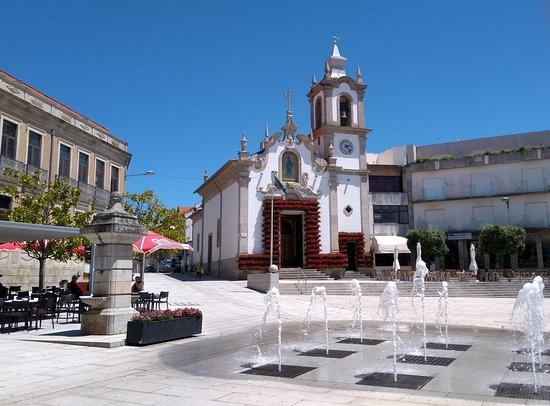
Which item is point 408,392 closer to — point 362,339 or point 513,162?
point 362,339

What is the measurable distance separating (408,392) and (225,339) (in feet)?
20.2

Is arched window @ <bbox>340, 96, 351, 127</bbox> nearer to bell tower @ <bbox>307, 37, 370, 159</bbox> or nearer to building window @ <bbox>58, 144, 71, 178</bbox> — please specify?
bell tower @ <bbox>307, 37, 370, 159</bbox>

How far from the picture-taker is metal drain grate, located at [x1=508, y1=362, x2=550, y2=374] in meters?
7.77

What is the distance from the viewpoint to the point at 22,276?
25.9 m

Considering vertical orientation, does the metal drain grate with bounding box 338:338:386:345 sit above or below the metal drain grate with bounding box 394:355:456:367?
below

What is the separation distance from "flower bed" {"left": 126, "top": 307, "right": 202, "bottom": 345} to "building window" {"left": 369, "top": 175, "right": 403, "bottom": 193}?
34.1 m

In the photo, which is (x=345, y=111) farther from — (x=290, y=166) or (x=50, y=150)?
(x=50, y=150)

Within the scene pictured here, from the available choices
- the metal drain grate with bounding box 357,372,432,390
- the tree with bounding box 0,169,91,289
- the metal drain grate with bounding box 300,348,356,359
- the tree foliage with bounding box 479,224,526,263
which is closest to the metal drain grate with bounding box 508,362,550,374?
the metal drain grate with bounding box 357,372,432,390

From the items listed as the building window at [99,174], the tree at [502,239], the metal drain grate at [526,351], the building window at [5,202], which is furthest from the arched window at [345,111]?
the metal drain grate at [526,351]

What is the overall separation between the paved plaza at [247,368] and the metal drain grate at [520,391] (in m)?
0.13

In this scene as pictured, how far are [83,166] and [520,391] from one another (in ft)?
100

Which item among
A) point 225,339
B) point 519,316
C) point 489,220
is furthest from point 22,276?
point 489,220

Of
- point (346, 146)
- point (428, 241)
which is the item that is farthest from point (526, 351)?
point (428, 241)

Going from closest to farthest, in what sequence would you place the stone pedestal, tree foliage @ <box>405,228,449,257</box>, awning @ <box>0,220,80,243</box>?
awning @ <box>0,220,80,243</box> → the stone pedestal → tree foliage @ <box>405,228,449,257</box>
